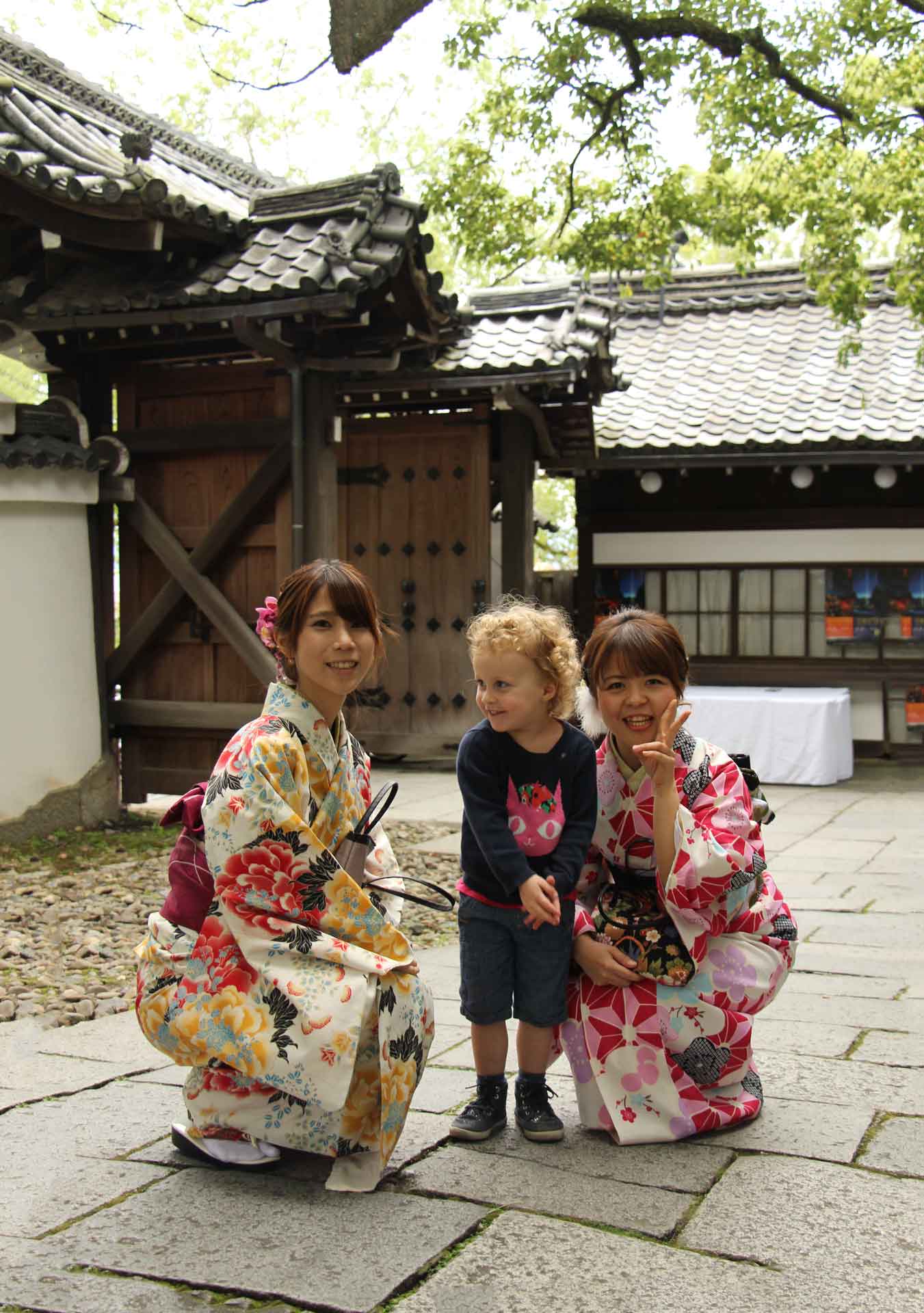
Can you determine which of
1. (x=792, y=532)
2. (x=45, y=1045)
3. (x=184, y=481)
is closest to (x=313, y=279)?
(x=184, y=481)

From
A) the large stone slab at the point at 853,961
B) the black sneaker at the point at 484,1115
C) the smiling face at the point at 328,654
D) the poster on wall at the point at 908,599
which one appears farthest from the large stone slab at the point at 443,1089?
the poster on wall at the point at 908,599

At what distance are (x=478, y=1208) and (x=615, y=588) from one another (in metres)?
10.2

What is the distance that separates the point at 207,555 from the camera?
302 inches

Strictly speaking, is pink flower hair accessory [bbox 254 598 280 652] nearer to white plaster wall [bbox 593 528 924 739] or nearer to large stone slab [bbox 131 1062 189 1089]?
large stone slab [bbox 131 1062 189 1089]

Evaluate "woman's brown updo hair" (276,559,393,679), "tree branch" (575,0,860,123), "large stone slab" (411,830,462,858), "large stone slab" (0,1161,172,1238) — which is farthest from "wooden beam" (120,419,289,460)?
"large stone slab" (0,1161,172,1238)

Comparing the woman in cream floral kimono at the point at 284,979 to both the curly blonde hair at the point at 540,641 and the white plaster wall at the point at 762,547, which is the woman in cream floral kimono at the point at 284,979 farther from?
the white plaster wall at the point at 762,547

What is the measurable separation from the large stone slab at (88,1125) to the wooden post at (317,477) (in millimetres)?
4293

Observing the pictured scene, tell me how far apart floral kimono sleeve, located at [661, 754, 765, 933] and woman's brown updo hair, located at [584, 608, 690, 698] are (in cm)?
26

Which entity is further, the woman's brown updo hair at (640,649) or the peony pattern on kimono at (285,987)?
the woman's brown updo hair at (640,649)

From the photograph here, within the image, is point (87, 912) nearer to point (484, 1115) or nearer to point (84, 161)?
point (484, 1115)

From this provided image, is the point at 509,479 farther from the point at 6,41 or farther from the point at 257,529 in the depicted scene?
the point at 6,41

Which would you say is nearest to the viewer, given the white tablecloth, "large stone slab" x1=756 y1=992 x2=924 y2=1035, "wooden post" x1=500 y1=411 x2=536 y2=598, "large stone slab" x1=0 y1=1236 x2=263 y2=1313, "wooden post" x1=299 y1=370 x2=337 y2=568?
"large stone slab" x1=0 y1=1236 x2=263 y2=1313

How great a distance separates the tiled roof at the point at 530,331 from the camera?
8898mm

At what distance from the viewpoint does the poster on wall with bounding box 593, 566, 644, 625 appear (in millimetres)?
12453
